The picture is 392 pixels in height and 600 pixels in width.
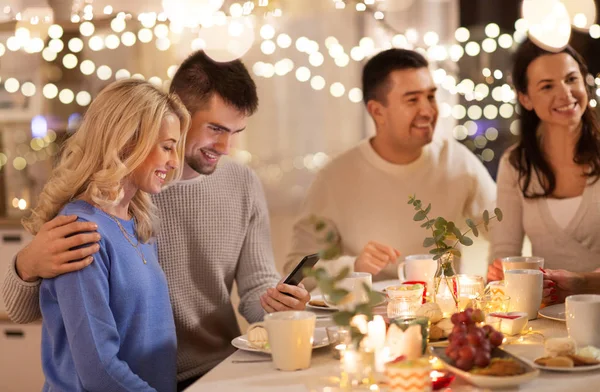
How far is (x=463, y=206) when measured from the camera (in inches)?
105

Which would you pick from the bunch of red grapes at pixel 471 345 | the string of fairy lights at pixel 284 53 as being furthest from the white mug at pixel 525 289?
the string of fairy lights at pixel 284 53

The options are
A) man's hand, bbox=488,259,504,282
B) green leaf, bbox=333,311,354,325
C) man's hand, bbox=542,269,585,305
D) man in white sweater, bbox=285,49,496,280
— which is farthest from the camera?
man in white sweater, bbox=285,49,496,280

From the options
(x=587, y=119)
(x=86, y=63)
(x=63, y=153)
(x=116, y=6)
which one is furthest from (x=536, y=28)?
(x=86, y=63)

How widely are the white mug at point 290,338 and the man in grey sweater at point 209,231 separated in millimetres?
720

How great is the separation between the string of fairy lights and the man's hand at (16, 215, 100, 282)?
87.4 inches

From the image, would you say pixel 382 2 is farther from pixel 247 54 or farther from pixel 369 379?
pixel 369 379

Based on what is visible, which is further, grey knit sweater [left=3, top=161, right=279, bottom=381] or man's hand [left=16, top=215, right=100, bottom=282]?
grey knit sweater [left=3, top=161, right=279, bottom=381]

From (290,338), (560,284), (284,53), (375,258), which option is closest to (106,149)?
(290,338)

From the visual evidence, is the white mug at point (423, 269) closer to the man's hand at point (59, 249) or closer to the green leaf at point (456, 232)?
the green leaf at point (456, 232)

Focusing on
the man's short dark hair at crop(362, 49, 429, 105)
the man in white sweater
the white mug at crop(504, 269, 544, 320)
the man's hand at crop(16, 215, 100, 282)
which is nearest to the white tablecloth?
the white mug at crop(504, 269, 544, 320)

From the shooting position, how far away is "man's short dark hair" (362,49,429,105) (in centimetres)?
273

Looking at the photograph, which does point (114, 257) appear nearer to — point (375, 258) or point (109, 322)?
point (109, 322)

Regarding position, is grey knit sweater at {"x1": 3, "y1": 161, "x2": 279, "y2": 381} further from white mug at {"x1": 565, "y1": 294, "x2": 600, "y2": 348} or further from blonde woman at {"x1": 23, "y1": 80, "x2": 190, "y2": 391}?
white mug at {"x1": 565, "y1": 294, "x2": 600, "y2": 348}

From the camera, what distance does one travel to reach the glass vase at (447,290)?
63.7 inches
